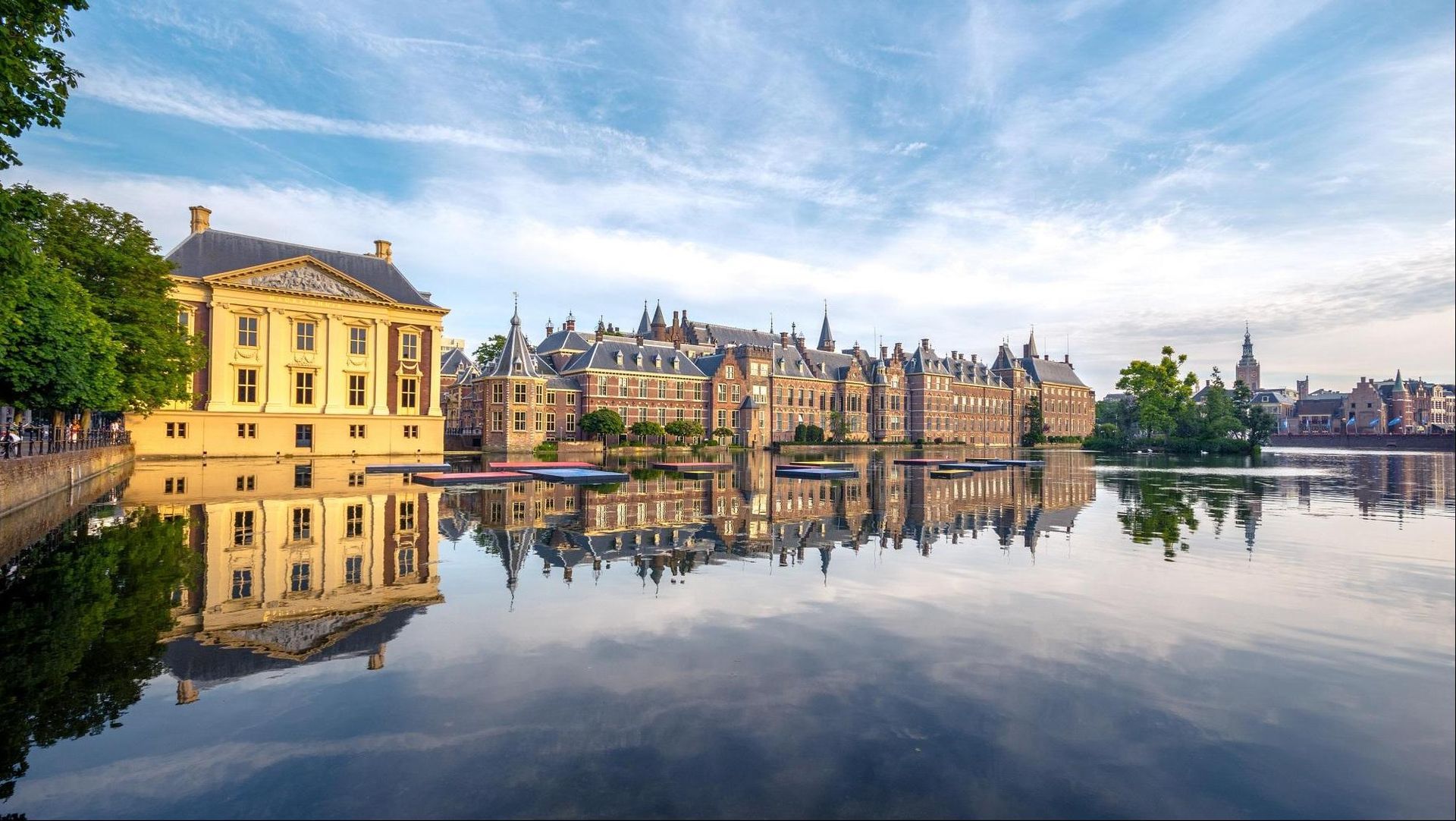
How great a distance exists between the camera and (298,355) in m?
48.5

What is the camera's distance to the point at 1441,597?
36.9ft

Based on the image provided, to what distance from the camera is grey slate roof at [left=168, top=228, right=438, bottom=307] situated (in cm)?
4575

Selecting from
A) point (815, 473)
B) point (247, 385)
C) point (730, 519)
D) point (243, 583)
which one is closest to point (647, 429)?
point (815, 473)

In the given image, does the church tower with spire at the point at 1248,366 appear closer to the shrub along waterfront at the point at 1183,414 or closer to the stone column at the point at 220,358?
the shrub along waterfront at the point at 1183,414

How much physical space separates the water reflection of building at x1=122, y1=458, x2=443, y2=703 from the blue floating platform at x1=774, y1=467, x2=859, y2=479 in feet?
61.3

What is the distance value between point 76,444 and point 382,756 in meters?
31.7

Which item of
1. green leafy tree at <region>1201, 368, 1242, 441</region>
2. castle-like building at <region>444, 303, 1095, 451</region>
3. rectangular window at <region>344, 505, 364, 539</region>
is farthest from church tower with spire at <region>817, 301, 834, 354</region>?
rectangular window at <region>344, 505, 364, 539</region>

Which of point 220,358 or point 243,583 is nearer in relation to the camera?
point 243,583

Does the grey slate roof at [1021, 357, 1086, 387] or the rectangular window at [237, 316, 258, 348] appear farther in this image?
the grey slate roof at [1021, 357, 1086, 387]

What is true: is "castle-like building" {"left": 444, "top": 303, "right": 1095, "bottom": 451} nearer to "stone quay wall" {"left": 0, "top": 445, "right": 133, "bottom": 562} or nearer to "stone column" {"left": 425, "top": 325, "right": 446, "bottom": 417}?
"stone column" {"left": 425, "top": 325, "right": 446, "bottom": 417}

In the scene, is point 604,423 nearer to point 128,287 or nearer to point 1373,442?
point 128,287

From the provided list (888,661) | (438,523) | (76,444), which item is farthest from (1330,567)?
(76,444)

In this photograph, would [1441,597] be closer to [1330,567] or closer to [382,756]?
[1330,567]

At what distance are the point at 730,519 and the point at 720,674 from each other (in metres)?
12.8
